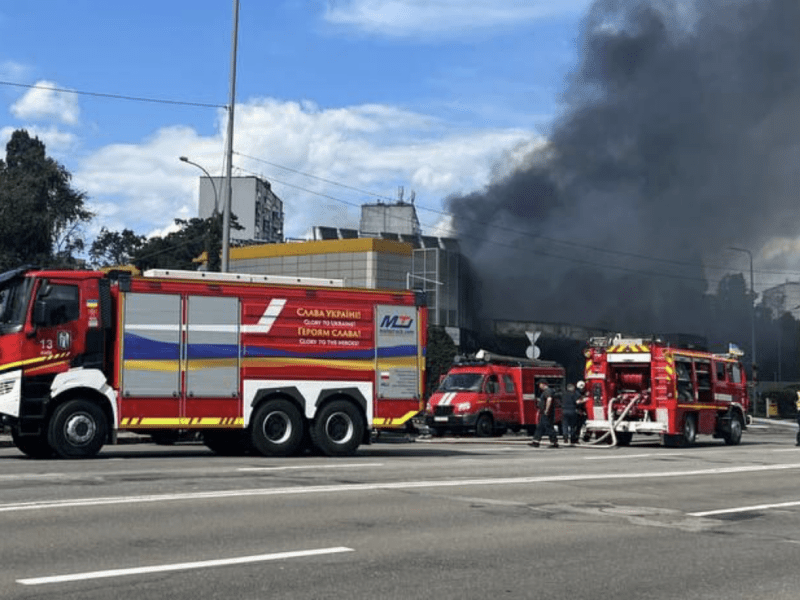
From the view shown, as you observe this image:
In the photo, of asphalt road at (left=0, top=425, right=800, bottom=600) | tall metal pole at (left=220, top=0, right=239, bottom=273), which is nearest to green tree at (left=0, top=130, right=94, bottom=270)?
tall metal pole at (left=220, top=0, right=239, bottom=273)

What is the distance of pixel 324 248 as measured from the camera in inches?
2894

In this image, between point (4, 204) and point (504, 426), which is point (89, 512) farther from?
point (4, 204)

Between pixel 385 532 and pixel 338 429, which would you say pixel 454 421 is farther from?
pixel 385 532

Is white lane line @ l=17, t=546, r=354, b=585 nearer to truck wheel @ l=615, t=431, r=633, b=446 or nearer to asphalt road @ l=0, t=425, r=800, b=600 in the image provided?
asphalt road @ l=0, t=425, r=800, b=600

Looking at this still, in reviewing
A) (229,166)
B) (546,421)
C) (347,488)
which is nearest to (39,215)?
(229,166)

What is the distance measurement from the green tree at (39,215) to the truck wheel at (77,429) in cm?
2960

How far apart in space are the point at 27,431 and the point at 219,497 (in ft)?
19.1

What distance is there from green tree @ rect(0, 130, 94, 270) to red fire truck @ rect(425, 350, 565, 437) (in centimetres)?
2195

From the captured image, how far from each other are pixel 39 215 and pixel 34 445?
102 feet

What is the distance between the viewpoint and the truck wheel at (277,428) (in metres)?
17.6

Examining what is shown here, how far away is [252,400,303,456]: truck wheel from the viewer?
17578mm

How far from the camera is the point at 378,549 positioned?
335 inches

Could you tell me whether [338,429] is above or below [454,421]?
below

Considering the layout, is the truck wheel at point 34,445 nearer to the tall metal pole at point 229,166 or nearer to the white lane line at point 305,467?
the white lane line at point 305,467
